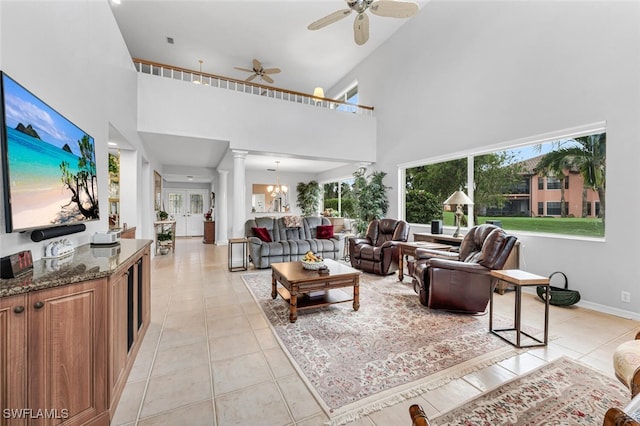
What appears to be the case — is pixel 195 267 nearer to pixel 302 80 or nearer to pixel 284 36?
pixel 284 36

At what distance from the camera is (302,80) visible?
845 centimetres

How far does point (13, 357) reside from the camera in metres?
1.12

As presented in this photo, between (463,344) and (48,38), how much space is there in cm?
396

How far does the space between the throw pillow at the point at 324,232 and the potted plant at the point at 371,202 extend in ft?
3.17

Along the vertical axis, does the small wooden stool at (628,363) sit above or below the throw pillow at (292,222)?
below

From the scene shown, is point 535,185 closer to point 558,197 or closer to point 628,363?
point 558,197

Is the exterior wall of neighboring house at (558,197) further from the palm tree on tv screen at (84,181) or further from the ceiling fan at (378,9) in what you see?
the palm tree on tv screen at (84,181)

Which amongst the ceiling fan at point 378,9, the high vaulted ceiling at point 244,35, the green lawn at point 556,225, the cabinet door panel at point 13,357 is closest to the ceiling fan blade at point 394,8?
the ceiling fan at point 378,9

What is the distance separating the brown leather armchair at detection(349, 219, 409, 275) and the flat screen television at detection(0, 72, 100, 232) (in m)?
3.88

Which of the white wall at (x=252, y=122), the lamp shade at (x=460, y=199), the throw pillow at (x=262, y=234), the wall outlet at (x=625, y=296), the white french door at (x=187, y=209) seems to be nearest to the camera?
the wall outlet at (x=625, y=296)

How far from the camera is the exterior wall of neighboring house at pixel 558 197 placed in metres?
3.37

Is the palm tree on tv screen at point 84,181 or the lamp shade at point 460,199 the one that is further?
the lamp shade at point 460,199

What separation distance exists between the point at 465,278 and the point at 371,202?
3844 mm

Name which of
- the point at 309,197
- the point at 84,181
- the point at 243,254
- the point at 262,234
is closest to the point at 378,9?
the point at 84,181
